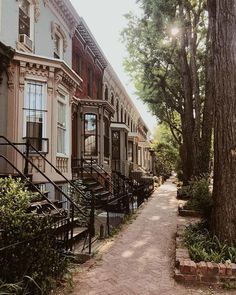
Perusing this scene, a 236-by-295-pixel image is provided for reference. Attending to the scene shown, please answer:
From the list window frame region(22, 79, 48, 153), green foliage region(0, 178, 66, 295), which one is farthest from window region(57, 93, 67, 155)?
green foliage region(0, 178, 66, 295)

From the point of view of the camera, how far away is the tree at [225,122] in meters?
6.98

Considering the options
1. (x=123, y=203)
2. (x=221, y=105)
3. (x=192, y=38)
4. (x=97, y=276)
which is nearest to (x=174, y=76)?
(x=192, y=38)

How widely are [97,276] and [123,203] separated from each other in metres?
7.36

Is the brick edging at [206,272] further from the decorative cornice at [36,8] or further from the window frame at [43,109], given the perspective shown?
the decorative cornice at [36,8]

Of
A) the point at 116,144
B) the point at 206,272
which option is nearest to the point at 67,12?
the point at 116,144

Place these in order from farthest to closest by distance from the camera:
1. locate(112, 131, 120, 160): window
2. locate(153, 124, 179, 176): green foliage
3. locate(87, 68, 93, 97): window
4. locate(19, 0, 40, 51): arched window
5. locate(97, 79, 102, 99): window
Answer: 1. locate(153, 124, 179, 176): green foliage
2. locate(112, 131, 120, 160): window
3. locate(97, 79, 102, 99): window
4. locate(87, 68, 93, 97): window
5. locate(19, 0, 40, 51): arched window

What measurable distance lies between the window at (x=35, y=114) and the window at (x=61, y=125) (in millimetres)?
903

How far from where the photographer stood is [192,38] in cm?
1853

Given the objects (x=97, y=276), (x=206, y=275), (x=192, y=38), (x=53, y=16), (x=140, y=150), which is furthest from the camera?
(x=140, y=150)

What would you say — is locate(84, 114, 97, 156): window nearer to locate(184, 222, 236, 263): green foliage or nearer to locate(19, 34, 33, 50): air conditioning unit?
locate(19, 34, 33, 50): air conditioning unit

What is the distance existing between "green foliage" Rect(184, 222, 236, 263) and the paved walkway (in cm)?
56

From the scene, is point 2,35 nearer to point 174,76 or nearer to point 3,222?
point 3,222

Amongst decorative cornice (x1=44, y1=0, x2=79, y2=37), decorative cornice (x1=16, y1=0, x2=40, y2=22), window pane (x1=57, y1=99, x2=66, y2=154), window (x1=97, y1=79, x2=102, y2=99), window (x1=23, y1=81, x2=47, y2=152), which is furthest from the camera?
window (x1=97, y1=79, x2=102, y2=99)

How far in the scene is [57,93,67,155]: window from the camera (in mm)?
12297
